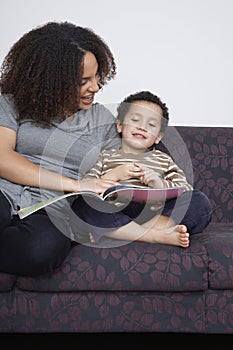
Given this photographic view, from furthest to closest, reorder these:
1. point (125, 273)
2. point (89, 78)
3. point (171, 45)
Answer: point (171, 45), point (89, 78), point (125, 273)

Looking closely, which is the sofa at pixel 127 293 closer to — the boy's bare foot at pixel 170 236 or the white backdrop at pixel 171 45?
the boy's bare foot at pixel 170 236

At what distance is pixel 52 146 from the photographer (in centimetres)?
212

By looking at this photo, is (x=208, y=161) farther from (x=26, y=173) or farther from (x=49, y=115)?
(x=26, y=173)

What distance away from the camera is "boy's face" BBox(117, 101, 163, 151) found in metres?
2.24

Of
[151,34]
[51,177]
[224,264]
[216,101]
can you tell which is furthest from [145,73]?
[224,264]

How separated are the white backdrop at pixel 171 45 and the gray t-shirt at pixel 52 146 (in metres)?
0.65

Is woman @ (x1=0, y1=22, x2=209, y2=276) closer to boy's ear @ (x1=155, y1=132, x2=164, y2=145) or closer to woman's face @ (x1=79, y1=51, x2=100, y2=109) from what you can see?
woman's face @ (x1=79, y1=51, x2=100, y2=109)

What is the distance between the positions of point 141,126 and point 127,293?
687 mm

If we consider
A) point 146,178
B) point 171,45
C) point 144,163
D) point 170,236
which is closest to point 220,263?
point 170,236

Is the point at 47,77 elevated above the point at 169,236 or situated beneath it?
elevated above

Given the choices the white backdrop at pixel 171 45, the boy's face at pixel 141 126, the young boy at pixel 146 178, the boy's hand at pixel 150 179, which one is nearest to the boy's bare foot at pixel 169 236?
the young boy at pixel 146 178

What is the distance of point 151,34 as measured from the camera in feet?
9.34

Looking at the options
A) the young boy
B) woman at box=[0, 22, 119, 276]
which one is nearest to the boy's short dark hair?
the young boy
